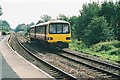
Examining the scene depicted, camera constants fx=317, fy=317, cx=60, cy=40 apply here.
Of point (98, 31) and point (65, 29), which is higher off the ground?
point (65, 29)

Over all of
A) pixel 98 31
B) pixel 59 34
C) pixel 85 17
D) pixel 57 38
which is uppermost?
pixel 85 17

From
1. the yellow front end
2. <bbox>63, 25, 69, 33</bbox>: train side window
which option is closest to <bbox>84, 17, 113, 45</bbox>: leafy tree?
<bbox>63, 25, 69, 33</bbox>: train side window

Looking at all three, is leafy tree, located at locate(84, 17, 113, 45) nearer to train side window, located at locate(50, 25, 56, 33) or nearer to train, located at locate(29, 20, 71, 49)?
train, located at locate(29, 20, 71, 49)

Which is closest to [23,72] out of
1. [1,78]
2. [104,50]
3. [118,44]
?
[1,78]

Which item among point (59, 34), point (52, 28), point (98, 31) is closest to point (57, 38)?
point (59, 34)

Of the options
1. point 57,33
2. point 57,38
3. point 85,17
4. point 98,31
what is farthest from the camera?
point 85,17

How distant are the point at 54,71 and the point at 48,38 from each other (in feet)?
45.1

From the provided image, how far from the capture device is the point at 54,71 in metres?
16.0

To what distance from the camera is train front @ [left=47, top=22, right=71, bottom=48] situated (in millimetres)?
29703

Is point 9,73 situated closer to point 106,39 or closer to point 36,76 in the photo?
point 36,76

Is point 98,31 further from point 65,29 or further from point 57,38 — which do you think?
point 57,38

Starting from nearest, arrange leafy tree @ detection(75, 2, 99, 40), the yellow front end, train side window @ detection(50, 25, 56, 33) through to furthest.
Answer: the yellow front end, train side window @ detection(50, 25, 56, 33), leafy tree @ detection(75, 2, 99, 40)

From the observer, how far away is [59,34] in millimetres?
29797

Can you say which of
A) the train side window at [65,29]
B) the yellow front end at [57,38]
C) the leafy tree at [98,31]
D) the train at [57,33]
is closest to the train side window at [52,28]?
the train at [57,33]
